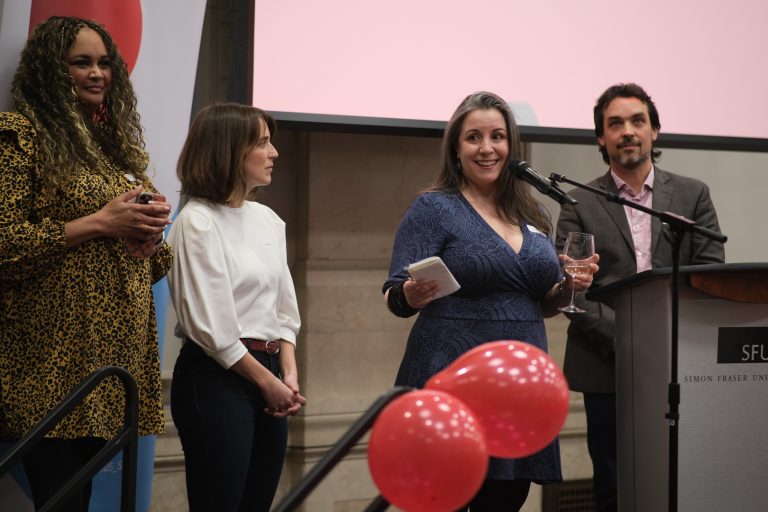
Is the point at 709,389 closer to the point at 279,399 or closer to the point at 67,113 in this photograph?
the point at 279,399

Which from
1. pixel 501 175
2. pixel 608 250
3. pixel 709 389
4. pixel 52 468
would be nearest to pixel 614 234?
pixel 608 250

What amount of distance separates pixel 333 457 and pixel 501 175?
166 cm

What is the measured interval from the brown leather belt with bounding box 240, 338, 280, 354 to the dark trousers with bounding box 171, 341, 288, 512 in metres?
0.02

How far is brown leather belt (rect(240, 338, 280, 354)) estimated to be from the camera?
2518mm

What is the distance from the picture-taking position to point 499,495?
245cm

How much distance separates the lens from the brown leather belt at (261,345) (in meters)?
2.52

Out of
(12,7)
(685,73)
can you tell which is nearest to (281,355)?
(12,7)

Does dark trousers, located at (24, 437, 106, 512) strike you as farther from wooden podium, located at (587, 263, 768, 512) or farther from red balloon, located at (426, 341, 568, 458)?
wooden podium, located at (587, 263, 768, 512)

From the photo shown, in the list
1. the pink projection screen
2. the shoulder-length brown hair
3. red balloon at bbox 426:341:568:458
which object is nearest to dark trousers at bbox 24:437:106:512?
the shoulder-length brown hair

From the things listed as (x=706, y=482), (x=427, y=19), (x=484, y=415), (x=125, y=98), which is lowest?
(x=706, y=482)

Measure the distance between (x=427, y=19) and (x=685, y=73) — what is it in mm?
1279

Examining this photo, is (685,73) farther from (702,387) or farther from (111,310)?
(111,310)

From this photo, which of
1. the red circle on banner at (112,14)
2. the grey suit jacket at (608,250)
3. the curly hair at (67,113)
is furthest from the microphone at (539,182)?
the red circle on banner at (112,14)

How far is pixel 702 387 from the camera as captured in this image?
8.10 ft
